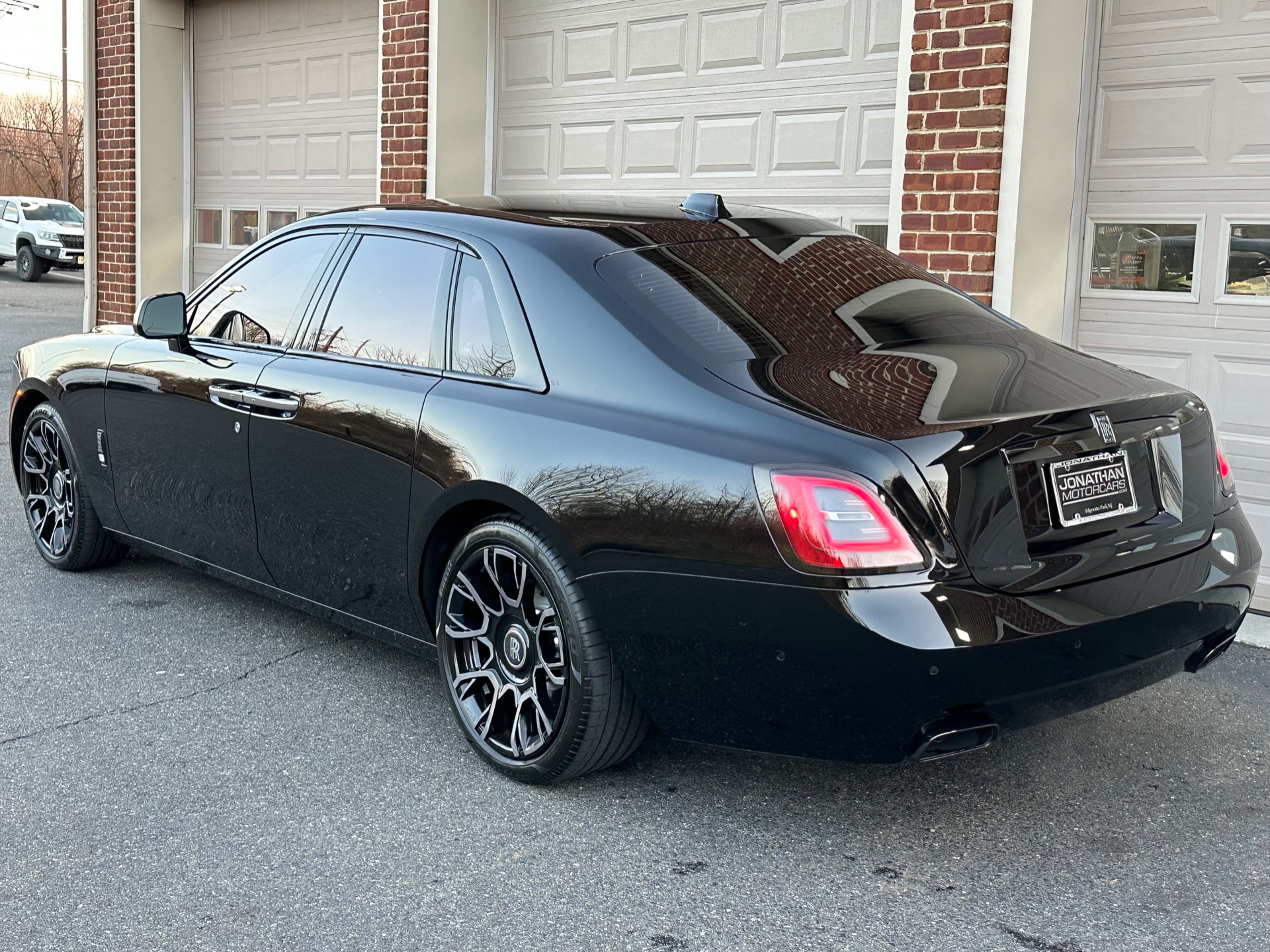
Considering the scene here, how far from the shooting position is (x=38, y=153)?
66.7 m

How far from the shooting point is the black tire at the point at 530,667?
3.33 meters

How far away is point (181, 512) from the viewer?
189 inches

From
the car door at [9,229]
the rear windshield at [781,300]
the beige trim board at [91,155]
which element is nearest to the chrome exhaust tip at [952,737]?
the rear windshield at [781,300]

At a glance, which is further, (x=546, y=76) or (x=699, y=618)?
(x=546, y=76)

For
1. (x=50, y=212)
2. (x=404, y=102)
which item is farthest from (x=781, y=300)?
(x=50, y=212)

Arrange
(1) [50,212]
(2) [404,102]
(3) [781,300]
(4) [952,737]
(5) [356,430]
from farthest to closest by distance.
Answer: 1. (1) [50,212]
2. (2) [404,102]
3. (5) [356,430]
4. (3) [781,300]
5. (4) [952,737]

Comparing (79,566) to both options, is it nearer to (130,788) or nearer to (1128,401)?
(130,788)

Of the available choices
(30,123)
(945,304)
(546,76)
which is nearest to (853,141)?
(546,76)

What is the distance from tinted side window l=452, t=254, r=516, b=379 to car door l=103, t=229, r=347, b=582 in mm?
699

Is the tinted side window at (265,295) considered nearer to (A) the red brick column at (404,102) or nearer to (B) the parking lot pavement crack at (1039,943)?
(B) the parking lot pavement crack at (1039,943)

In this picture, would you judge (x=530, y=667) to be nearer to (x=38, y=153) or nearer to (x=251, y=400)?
(x=251, y=400)

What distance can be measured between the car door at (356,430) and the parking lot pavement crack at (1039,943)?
75.1 inches

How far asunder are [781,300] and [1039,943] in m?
1.76

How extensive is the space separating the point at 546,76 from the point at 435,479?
556cm
